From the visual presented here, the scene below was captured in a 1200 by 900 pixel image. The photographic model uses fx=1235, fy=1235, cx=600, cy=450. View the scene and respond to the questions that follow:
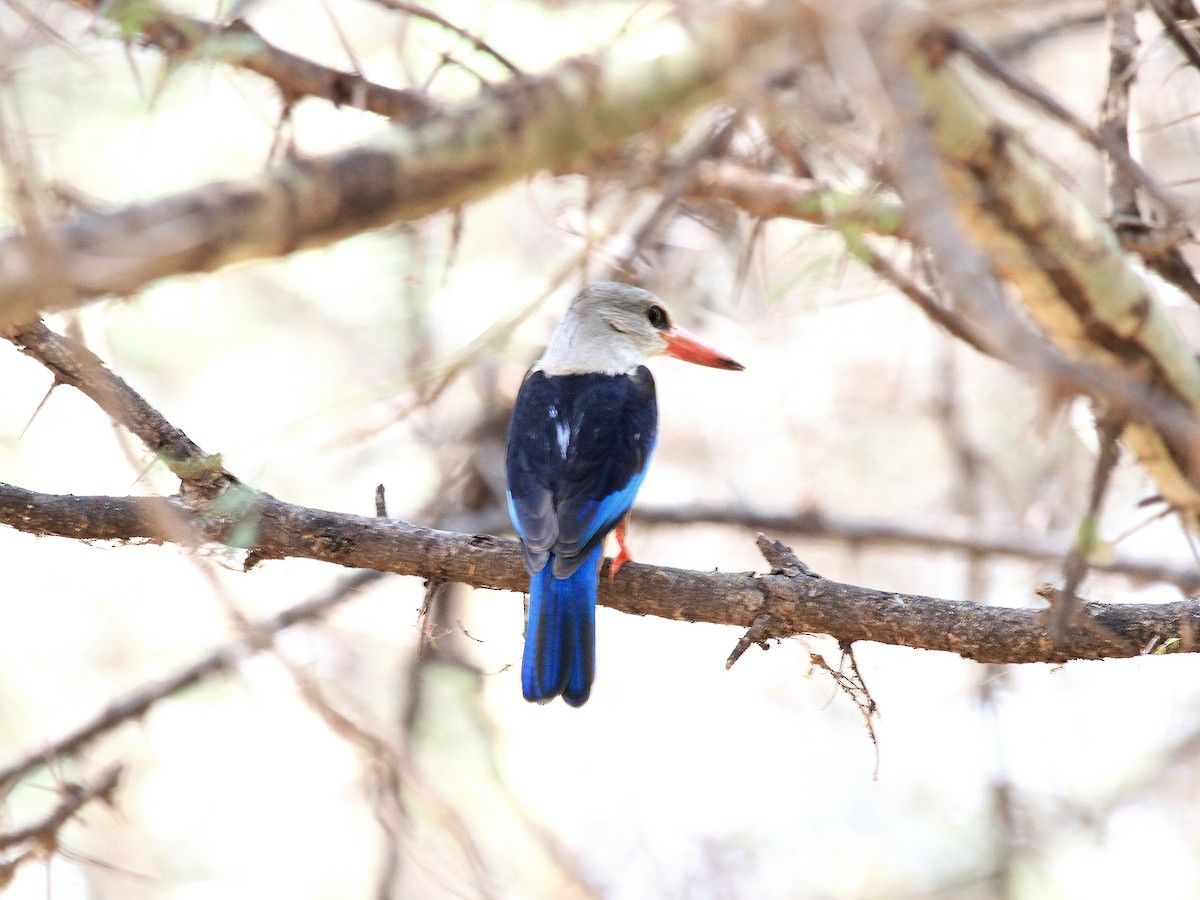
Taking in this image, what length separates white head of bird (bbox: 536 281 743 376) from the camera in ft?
13.5

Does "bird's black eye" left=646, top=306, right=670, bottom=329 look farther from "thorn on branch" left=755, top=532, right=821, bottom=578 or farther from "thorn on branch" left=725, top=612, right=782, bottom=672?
"thorn on branch" left=725, top=612, right=782, bottom=672

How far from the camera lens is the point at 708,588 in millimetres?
2723

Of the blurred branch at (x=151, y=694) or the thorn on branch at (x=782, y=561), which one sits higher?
the blurred branch at (x=151, y=694)

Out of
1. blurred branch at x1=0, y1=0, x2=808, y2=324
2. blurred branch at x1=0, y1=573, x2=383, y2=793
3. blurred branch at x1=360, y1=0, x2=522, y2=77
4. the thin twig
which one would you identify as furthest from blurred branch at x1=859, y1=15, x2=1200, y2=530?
blurred branch at x1=0, y1=573, x2=383, y2=793

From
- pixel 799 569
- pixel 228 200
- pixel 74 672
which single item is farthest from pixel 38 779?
pixel 228 200

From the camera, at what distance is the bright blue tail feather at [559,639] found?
3004 millimetres

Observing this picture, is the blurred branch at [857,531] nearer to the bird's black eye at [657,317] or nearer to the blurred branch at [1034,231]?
the blurred branch at [1034,231]

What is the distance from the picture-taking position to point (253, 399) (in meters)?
6.48

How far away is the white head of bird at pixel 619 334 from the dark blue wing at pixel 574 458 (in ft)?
0.57

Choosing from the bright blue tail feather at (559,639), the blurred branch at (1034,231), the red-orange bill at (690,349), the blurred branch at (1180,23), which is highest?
the blurred branch at (1180,23)

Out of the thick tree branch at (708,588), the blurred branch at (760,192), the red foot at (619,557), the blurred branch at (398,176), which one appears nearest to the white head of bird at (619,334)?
the blurred branch at (760,192)

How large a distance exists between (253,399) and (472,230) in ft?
4.76

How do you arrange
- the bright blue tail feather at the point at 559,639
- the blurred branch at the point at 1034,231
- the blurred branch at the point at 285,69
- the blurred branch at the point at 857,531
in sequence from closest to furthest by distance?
the blurred branch at the point at 1034,231 → the bright blue tail feather at the point at 559,639 → the blurred branch at the point at 285,69 → the blurred branch at the point at 857,531

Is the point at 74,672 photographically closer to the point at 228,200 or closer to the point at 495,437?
the point at 495,437
